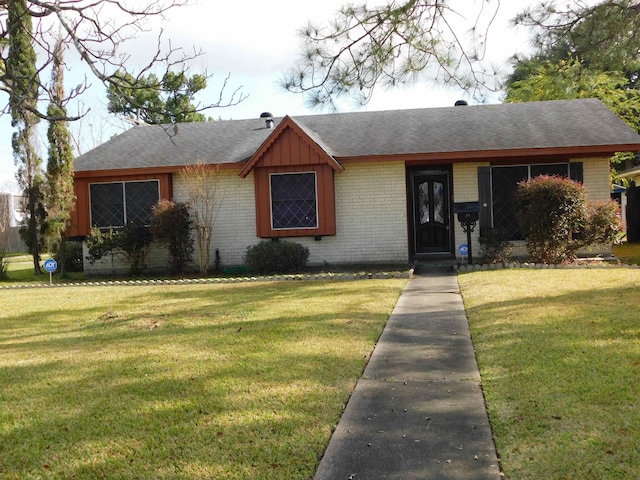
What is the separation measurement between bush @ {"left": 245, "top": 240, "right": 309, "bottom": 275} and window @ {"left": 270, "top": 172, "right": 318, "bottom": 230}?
0.83 metres

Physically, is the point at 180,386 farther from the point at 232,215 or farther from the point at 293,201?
the point at 232,215

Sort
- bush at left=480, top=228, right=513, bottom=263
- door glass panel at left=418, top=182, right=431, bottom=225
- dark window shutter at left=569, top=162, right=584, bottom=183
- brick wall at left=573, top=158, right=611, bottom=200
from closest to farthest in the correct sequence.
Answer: bush at left=480, top=228, right=513, bottom=263, dark window shutter at left=569, top=162, right=584, bottom=183, brick wall at left=573, top=158, right=611, bottom=200, door glass panel at left=418, top=182, right=431, bottom=225

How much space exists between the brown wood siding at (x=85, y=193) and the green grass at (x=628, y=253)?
1200 cm

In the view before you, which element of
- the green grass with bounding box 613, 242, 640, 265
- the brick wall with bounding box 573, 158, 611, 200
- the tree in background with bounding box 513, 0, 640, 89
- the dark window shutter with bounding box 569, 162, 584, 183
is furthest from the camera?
the brick wall with bounding box 573, 158, 611, 200

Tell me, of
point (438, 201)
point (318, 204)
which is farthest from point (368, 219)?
point (438, 201)

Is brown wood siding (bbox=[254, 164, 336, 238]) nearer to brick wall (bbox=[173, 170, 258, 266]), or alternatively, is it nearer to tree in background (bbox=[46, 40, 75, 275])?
brick wall (bbox=[173, 170, 258, 266])

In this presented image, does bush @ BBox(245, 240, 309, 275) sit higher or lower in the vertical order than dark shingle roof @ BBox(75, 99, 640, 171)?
lower

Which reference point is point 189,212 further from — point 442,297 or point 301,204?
point 442,297

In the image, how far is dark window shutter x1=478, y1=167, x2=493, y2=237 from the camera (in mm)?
15578

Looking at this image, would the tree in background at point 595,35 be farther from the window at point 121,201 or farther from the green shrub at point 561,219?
the window at point 121,201

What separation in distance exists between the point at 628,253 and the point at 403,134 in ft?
23.8

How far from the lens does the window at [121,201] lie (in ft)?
55.1

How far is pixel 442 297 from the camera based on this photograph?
10125mm

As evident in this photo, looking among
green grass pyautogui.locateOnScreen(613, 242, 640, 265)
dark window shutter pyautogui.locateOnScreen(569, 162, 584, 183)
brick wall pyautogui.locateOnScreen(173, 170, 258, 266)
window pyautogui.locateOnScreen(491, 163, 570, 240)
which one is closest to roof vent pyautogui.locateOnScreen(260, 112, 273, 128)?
brick wall pyautogui.locateOnScreen(173, 170, 258, 266)
